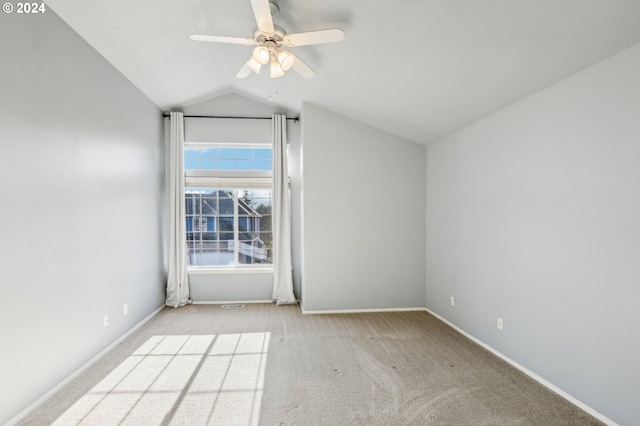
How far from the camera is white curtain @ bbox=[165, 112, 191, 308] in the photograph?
190 inches

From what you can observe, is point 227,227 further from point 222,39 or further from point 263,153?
point 222,39

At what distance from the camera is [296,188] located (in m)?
5.09

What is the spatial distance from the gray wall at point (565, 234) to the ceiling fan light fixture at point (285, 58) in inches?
80.8

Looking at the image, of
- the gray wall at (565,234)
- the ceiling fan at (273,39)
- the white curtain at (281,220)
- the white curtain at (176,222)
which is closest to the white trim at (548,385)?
the gray wall at (565,234)

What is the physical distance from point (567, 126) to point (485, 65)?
0.77m

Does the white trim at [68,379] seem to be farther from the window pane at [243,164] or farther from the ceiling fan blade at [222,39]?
the ceiling fan blade at [222,39]

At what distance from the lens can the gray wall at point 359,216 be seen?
4.50 metres

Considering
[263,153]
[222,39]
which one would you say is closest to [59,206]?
[222,39]

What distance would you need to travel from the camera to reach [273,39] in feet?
7.76

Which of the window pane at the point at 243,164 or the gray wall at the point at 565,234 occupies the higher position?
the window pane at the point at 243,164

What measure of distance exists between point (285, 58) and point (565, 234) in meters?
2.55

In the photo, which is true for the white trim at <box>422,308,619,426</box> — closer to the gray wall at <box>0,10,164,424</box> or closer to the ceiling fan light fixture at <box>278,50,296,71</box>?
the ceiling fan light fixture at <box>278,50,296,71</box>

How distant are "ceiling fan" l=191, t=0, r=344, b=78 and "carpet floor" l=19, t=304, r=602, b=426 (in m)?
2.62

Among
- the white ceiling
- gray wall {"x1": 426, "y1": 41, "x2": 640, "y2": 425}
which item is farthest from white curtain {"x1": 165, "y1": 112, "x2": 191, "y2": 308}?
gray wall {"x1": 426, "y1": 41, "x2": 640, "y2": 425}
